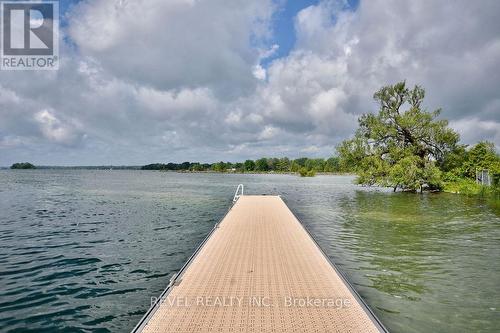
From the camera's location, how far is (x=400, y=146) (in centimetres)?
3625

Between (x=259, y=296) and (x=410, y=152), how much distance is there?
34232 millimetres

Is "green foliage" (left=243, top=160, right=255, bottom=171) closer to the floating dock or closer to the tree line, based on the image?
the tree line

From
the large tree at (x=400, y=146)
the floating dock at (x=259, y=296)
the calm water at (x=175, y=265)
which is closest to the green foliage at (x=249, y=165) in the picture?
the large tree at (x=400, y=146)

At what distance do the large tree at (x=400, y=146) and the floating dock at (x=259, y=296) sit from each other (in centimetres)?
2898

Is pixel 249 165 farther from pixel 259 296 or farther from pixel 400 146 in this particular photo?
pixel 259 296

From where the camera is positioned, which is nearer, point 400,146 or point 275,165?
point 400,146

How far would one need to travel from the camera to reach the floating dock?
455cm

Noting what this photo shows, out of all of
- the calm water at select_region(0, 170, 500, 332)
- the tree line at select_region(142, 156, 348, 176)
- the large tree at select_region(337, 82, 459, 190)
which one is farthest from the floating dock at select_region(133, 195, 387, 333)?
the tree line at select_region(142, 156, 348, 176)

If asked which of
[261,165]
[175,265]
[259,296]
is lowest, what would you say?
[175,265]

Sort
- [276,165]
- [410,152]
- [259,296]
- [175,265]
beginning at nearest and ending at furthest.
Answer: [259,296] < [175,265] < [410,152] < [276,165]

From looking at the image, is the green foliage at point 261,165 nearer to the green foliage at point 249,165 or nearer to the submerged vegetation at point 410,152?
the green foliage at point 249,165

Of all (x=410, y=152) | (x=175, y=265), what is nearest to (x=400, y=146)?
(x=410, y=152)

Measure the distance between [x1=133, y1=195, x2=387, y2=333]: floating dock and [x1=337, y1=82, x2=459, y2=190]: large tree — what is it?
29.0 m

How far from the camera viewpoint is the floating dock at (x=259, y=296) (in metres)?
4.55
